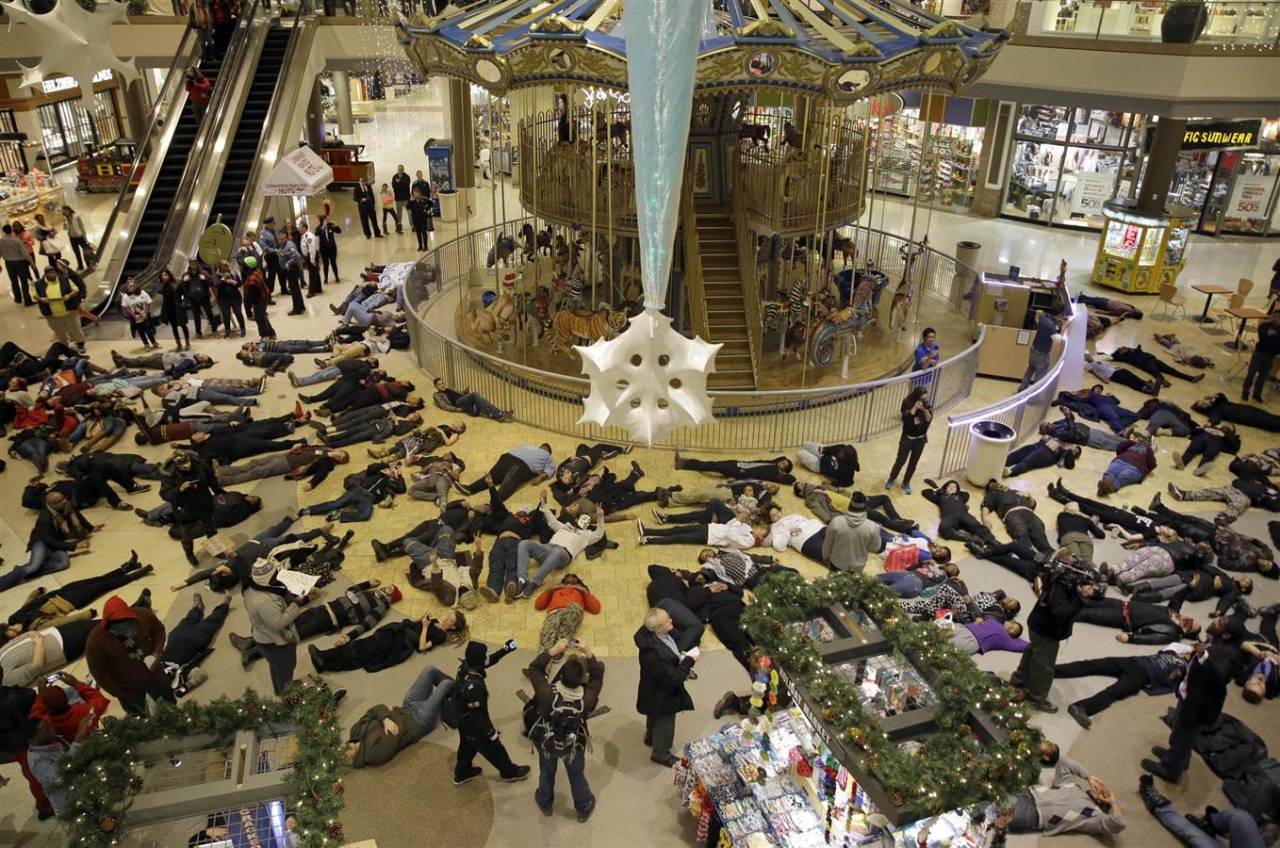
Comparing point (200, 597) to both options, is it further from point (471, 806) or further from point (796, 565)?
point (796, 565)

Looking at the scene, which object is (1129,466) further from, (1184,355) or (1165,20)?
(1165,20)

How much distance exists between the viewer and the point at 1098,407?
13492 mm

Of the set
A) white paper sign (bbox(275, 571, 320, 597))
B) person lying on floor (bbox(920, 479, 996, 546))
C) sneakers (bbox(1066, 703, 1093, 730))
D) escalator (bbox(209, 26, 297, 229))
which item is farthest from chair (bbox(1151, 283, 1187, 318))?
escalator (bbox(209, 26, 297, 229))

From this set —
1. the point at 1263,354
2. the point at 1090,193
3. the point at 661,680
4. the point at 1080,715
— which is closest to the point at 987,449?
the point at 1080,715

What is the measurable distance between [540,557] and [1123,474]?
7.39 metres

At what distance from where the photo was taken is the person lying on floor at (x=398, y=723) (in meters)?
7.44

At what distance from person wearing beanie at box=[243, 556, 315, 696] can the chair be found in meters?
16.4

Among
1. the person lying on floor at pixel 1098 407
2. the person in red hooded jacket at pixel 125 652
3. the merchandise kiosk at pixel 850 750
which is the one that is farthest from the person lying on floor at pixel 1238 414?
the person in red hooded jacket at pixel 125 652

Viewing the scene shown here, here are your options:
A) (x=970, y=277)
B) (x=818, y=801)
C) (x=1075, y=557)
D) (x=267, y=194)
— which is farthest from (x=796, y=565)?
(x=267, y=194)

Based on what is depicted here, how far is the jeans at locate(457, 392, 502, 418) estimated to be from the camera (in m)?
13.3

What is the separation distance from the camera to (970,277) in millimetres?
17938

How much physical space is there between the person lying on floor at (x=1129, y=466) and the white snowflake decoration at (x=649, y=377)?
7759mm

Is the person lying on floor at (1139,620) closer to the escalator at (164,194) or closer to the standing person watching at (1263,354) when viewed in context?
the standing person watching at (1263,354)

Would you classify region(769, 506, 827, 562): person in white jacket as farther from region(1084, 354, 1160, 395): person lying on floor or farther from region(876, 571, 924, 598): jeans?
region(1084, 354, 1160, 395): person lying on floor
